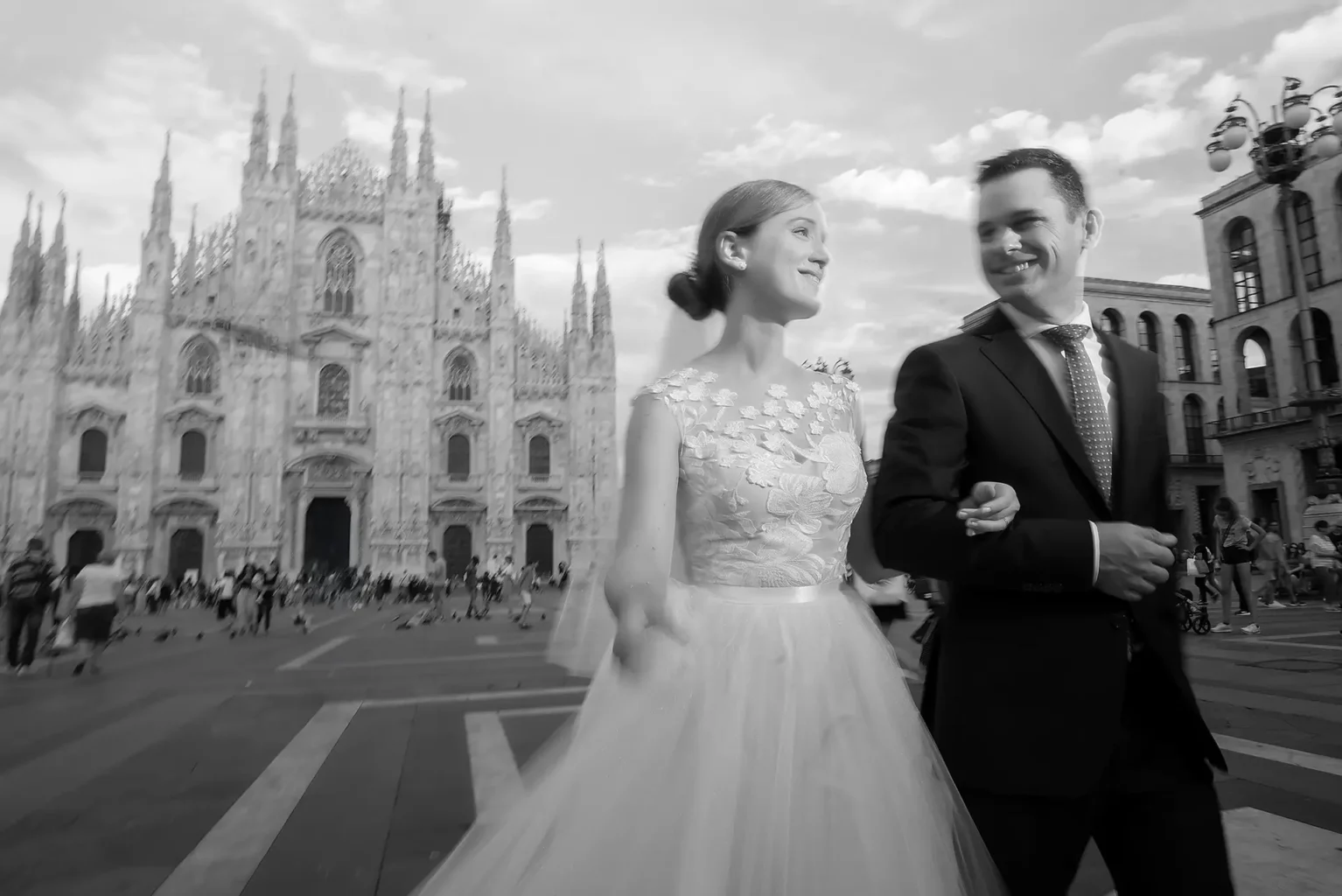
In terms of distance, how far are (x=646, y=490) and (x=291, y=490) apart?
32.2 m

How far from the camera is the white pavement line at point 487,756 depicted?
3.77 meters

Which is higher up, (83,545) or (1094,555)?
(83,545)

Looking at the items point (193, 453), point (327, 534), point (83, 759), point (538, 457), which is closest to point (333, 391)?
point (193, 453)

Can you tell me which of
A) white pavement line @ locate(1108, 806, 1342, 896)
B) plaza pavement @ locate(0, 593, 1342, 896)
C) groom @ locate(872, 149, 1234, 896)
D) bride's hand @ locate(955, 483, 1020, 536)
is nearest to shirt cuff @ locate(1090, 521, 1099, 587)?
groom @ locate(872, 149, 1234, 896)

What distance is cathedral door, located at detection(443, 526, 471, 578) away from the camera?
31.6 m

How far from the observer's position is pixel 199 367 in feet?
101

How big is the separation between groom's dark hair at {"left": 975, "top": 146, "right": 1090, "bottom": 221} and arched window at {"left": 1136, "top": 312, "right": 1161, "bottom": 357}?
126 feet

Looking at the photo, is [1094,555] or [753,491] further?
[753,491]

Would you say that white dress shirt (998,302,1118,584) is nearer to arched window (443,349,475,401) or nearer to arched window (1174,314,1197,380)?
arched window (443,349,475,401)

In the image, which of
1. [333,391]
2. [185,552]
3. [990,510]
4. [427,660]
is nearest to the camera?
[990,510]

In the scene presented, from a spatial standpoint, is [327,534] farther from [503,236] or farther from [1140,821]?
[1140,821]

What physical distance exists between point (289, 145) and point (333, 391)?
33.0 feet


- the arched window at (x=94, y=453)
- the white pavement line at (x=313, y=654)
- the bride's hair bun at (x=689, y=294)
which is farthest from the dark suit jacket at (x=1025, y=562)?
the arched window at (x=94, y=453)

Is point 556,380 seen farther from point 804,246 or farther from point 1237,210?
point 804,246
